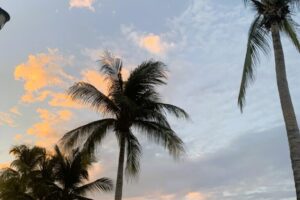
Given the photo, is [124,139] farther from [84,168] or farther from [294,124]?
[294,124]

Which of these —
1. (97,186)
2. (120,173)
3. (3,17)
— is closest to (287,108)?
(3,17)

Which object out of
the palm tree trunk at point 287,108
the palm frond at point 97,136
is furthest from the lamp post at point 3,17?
the palm frond at point 97,136

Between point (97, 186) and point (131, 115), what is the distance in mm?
9808

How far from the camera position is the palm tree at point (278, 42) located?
13.3m

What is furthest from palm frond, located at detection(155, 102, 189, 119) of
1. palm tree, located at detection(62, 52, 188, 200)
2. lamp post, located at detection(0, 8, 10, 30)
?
lamp post, located at detection(0, 8, 10, 30)

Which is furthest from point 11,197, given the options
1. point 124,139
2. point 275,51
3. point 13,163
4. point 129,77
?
point 275,51

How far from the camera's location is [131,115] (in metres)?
25.6

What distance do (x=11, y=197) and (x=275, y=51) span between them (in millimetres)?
21438

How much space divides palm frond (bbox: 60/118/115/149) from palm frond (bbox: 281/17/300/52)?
1231 centimetres

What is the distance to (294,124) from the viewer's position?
13.3 metres

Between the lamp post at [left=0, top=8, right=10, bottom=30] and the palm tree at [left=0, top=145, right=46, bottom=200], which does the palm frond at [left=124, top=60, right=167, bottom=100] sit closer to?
the palm tree at [left=0, top=145, right=46, bottom=200]

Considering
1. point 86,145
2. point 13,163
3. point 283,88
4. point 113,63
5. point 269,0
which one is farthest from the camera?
point 13,163

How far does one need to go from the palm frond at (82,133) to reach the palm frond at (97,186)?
8224 millimetres

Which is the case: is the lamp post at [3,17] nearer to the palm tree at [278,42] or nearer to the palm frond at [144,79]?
the palm tree at [278,42]
